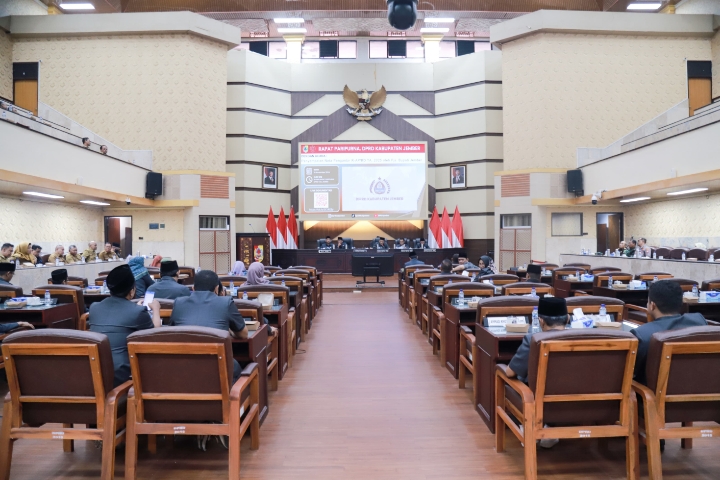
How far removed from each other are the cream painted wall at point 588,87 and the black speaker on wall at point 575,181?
2.32 ft

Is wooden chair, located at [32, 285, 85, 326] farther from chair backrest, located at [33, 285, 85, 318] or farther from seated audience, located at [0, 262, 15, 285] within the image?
seated audience, located at [0, 262, 15, 285]

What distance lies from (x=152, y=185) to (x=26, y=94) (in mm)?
4890

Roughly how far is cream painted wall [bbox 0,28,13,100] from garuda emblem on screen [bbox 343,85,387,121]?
1069 centimetres

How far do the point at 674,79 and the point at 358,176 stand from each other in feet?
34.6

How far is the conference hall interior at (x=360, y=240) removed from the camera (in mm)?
2236

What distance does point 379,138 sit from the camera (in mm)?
17109

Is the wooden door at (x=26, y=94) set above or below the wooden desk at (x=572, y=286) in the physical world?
above

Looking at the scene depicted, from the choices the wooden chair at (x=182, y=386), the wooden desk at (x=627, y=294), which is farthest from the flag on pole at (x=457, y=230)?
the wooden chair at (x=182, y=386)

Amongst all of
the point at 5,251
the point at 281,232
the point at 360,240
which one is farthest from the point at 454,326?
the point at 360,240

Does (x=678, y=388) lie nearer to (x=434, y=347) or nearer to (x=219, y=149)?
(x=434, y=347)

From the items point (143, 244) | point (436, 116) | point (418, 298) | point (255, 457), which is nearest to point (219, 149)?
point (143, 244)

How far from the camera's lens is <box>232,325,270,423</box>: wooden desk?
286 cm

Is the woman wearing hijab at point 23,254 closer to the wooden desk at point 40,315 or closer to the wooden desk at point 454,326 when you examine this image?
the wooden desk at point 40,315

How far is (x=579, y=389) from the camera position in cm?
220
